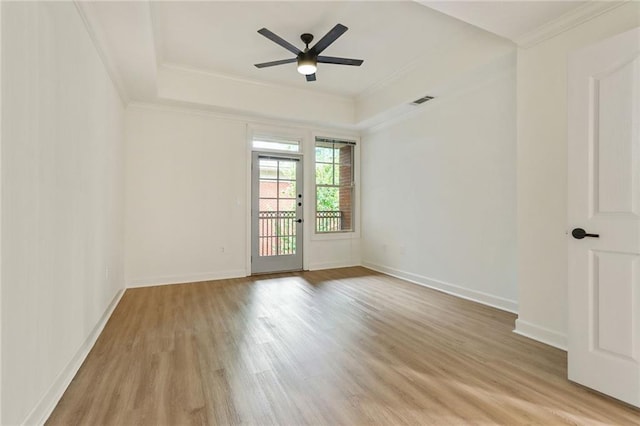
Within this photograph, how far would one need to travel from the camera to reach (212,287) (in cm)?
442

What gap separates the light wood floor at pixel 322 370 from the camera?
1697 mm

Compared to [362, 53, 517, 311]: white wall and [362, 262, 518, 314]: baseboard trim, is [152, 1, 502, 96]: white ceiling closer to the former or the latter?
[362, 53, 517, 311]: white wall

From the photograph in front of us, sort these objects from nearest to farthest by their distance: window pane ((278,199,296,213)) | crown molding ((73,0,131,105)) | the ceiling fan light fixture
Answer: crown molding ((73,0,131,105)) < the ceiling fan light fixture < window pane ((278,199,296,213))

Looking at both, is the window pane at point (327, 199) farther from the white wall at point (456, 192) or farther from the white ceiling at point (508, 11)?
the white ceiling at point (508, 11)

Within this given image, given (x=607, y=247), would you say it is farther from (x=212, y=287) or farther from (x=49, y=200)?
(x=212, y=287)

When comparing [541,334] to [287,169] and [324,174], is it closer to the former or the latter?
[324,174]

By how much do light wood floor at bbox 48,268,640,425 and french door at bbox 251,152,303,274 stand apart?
182 centimetres

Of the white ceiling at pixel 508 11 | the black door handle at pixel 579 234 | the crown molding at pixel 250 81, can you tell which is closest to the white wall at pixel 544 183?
→ the white ceiling at pixel 508 11

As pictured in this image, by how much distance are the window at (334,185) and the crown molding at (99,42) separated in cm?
318

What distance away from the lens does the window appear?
5.86 metres

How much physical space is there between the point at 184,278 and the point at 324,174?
3.01 m

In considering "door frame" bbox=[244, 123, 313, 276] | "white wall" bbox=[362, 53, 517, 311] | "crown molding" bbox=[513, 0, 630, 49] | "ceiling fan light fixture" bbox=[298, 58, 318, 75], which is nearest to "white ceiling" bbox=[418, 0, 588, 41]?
"crown molding" bbox=[513, 0, 630, 49]

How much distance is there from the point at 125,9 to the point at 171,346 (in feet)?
8.78

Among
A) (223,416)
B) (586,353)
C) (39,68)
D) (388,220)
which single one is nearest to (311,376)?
(223,416)
